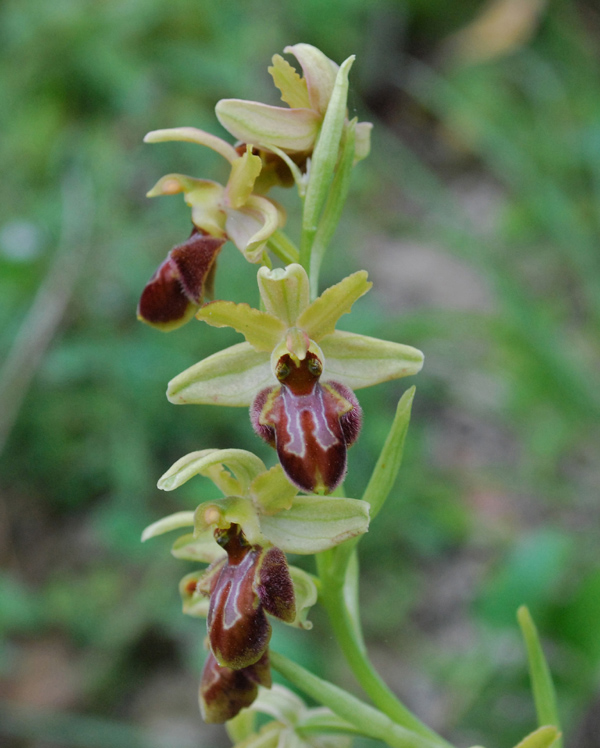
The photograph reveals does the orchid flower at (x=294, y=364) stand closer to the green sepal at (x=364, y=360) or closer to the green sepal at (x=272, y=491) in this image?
the green sepal at (x=364, y=360)

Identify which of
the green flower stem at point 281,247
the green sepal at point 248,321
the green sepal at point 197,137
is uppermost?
the green sepal at point 197,137

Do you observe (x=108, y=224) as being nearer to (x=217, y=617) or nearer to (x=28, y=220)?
(x=28, y=220)

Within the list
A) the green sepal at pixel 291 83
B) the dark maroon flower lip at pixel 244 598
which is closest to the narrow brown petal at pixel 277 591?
the dark maroon flower lip at pixel 244 598

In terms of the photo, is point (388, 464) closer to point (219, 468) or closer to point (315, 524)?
point (315, 524)

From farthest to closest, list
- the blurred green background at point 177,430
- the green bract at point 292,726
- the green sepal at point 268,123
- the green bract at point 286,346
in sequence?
the blurred green background at point 177,430, the green bract at point 292,726, the green sepal at point 268,123, the green bract at point 286,346

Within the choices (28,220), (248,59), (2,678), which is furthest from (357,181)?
(2,678)

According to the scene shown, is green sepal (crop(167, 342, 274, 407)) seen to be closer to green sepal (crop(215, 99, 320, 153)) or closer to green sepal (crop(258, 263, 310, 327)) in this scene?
green sepal (crop(258, 263, 310, 327))

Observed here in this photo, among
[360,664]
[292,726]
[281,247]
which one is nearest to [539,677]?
[360,664]

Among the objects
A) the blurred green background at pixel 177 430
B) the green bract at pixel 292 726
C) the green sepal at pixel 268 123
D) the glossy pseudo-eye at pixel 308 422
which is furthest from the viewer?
the blurred green background at pixel 177 430
